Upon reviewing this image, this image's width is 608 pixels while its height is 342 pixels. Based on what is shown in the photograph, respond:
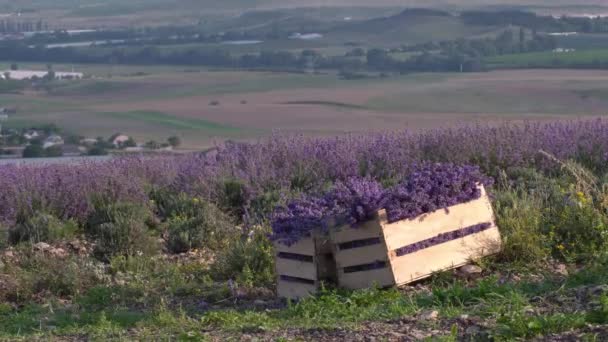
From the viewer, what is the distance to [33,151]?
16984 mm

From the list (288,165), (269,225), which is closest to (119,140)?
(288,165)

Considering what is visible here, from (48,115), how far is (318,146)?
647 inches

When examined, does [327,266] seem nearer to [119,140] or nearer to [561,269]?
[561,269]

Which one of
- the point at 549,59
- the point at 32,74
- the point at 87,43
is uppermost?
the point at 549,59

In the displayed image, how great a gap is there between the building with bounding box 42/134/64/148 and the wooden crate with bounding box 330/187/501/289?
37.1 feet

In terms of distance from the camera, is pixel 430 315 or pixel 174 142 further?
pixel 174 142

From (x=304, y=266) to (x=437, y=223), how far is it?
0.90 metres

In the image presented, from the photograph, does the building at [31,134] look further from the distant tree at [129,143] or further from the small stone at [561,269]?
the small stone at [561,269]

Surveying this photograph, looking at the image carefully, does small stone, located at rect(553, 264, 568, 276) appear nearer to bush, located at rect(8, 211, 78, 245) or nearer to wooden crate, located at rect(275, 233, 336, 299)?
A: wooden crate, located at rect(275, 233, 336, 299)

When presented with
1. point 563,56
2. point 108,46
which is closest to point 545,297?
point 563,56

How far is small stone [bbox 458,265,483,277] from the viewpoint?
7.72 m

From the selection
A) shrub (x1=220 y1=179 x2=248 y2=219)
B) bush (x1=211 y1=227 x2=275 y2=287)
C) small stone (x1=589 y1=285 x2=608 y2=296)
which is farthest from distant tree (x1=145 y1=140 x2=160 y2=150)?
small stone (x1=589 y1=285 x2=608 y2=296)

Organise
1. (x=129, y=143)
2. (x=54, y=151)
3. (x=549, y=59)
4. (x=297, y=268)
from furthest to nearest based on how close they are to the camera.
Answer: (x=549, y=59)
(x=129, y=143)
(x=54, y=151)
(x=297, y=268)

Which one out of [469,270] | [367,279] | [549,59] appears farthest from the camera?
[549,59]
